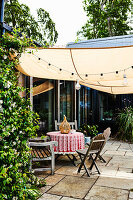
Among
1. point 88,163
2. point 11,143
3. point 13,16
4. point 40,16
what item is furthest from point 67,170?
point 40,16

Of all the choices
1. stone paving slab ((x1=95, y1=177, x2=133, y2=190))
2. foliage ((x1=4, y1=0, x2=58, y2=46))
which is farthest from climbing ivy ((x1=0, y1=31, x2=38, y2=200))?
foliage ((x1=4, y1=0, x2=58, y2=46))

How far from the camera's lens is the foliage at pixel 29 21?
13820mm

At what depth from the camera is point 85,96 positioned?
942cm

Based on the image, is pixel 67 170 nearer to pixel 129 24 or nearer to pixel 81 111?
pixel 81 111

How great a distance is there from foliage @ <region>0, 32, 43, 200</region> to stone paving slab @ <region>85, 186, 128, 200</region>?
3.09 feet

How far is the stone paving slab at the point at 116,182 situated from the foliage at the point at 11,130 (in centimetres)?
140

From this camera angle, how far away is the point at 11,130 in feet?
6.56

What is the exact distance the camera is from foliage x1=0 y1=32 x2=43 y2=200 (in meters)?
1.92

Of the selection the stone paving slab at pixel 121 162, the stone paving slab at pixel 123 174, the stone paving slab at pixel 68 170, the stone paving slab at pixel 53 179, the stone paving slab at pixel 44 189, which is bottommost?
the stone paving slab at pixel 121 162

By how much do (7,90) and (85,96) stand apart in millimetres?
7562

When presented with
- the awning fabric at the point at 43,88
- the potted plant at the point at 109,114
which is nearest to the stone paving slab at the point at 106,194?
the awning fabric at the point at 43,88

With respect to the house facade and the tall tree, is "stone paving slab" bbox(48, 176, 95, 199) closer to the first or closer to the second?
the house facade

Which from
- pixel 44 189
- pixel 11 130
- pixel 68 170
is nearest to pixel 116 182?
pixel 68 170

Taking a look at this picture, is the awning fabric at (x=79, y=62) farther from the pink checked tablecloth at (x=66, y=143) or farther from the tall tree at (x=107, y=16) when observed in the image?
the tall tree at (x=107, y=16)
